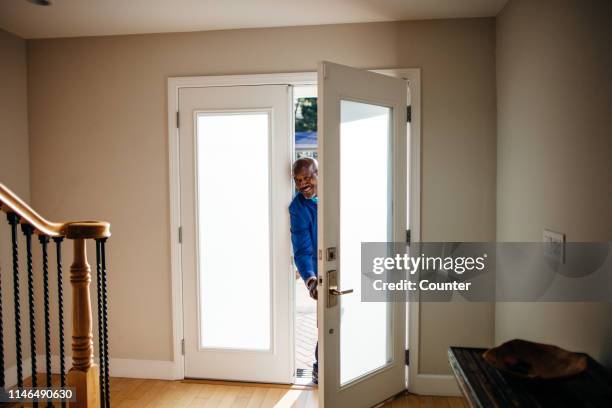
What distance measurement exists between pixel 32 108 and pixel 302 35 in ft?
6.57

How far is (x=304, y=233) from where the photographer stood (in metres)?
3.09

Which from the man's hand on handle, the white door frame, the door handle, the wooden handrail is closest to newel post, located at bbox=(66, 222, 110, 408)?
the wooden handrail

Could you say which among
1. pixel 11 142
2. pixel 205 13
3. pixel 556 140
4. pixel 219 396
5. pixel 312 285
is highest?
pixel 205 13

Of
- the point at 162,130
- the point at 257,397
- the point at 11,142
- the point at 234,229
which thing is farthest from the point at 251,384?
the point at 11,142

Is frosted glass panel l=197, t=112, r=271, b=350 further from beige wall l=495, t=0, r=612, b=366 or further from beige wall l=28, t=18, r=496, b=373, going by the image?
beige wall l=495, t=0, r=612, b=366

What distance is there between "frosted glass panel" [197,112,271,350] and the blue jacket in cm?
21

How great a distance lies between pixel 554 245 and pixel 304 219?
4.95ft

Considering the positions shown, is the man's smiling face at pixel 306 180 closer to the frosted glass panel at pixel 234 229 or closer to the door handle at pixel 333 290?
the frosted glass panel at pixel 234 229

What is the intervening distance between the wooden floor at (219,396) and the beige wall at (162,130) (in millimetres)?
197

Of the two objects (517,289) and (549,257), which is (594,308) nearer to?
(549,257)

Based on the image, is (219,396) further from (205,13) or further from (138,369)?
(205,13)

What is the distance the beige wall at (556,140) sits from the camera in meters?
1.65

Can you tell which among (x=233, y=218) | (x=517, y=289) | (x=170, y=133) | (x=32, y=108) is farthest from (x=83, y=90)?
(x=517, y=289)

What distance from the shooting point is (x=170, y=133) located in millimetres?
3248
